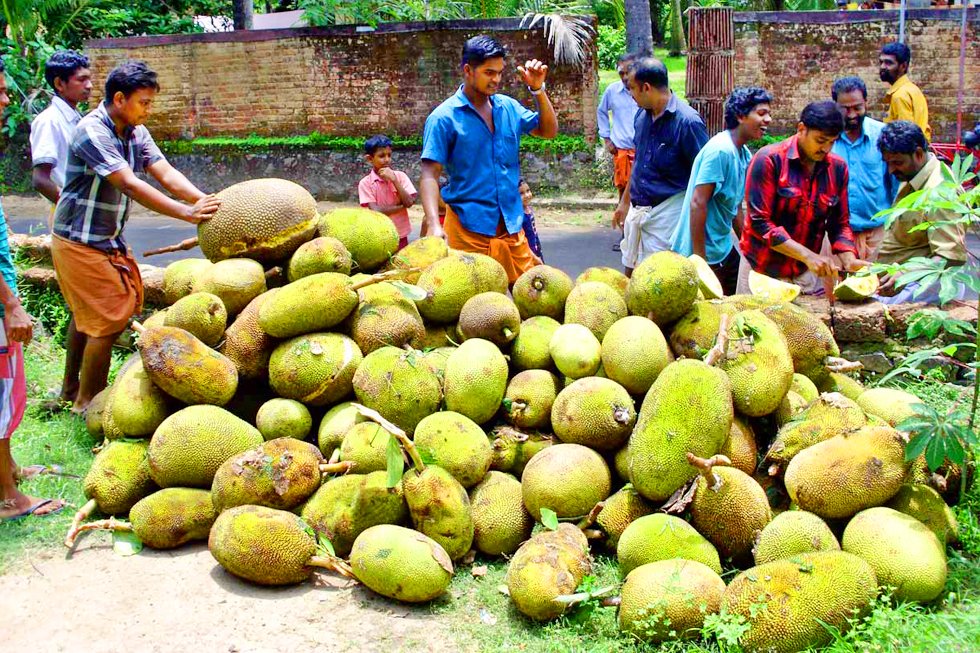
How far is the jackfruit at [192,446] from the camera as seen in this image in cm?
365

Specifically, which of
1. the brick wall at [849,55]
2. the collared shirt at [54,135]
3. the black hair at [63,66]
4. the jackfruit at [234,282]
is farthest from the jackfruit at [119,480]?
the brick wall at [849,55]

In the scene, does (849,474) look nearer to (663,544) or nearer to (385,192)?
(663,544)

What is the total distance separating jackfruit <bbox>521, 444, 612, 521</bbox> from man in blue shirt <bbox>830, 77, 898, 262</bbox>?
10.8 feet

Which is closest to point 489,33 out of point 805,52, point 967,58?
point 805,52

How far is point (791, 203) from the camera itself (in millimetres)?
4730

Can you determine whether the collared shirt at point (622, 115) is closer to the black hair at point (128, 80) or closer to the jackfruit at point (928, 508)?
the black hair at point (128, 80)

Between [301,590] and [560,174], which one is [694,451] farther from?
[560,174]

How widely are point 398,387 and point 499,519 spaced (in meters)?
0.68

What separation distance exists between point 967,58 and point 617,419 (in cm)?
1038

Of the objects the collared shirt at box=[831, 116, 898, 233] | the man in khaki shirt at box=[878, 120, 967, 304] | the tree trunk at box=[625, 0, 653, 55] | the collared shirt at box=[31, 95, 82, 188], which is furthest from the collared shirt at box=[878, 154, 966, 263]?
the tree trunk at box=[625, 0, 653, 55]

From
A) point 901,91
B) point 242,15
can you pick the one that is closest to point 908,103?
point 901,91

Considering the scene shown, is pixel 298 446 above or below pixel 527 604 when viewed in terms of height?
above

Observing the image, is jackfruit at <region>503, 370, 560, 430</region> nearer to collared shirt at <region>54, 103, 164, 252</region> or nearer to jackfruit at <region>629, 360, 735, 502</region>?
jackfruit at <region>629, 360, 735, 502</region>

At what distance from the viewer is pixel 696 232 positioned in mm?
5008
